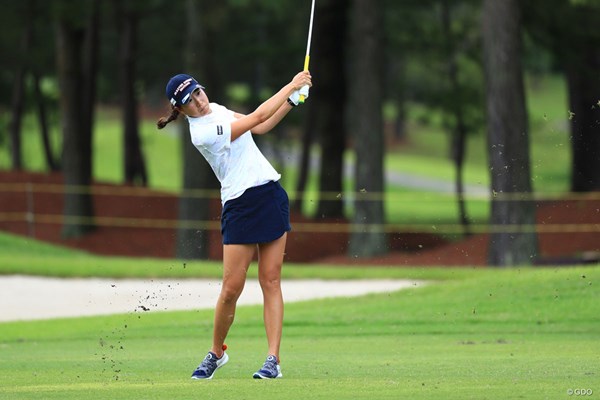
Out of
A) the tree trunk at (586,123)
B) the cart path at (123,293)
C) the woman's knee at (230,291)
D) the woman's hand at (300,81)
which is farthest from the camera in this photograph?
the tree trunk at (586,123)

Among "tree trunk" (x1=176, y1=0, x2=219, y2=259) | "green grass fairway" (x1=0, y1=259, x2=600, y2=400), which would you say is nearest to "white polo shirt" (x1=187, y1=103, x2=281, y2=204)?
"green grass fairway" (x1=0, y1=259, x2=600, y2=400)

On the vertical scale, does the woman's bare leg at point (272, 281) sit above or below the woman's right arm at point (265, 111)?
below

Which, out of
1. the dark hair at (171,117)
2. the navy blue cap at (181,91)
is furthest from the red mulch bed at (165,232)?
the navy blue cap at (181,91)

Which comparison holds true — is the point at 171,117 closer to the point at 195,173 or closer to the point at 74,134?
the point at 195,173

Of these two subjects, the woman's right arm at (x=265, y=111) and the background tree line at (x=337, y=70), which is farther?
the background tree line at (x=337, y=70)

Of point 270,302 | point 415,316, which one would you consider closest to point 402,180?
point 415,316

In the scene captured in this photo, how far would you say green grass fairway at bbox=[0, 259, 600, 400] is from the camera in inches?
363

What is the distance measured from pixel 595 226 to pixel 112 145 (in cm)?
5278

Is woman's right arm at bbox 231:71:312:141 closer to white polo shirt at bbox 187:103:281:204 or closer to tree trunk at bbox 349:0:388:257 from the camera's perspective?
white polo shirt at bbox 187:103:281:204

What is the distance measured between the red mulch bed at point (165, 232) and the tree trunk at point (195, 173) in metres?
2.41

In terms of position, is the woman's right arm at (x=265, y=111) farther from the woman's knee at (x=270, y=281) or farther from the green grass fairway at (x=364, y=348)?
the green grass fairway at (x=364, y=348)

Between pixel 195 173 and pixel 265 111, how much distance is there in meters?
20.8

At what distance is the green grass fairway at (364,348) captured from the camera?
30.2ft

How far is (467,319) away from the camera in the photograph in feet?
54.3
